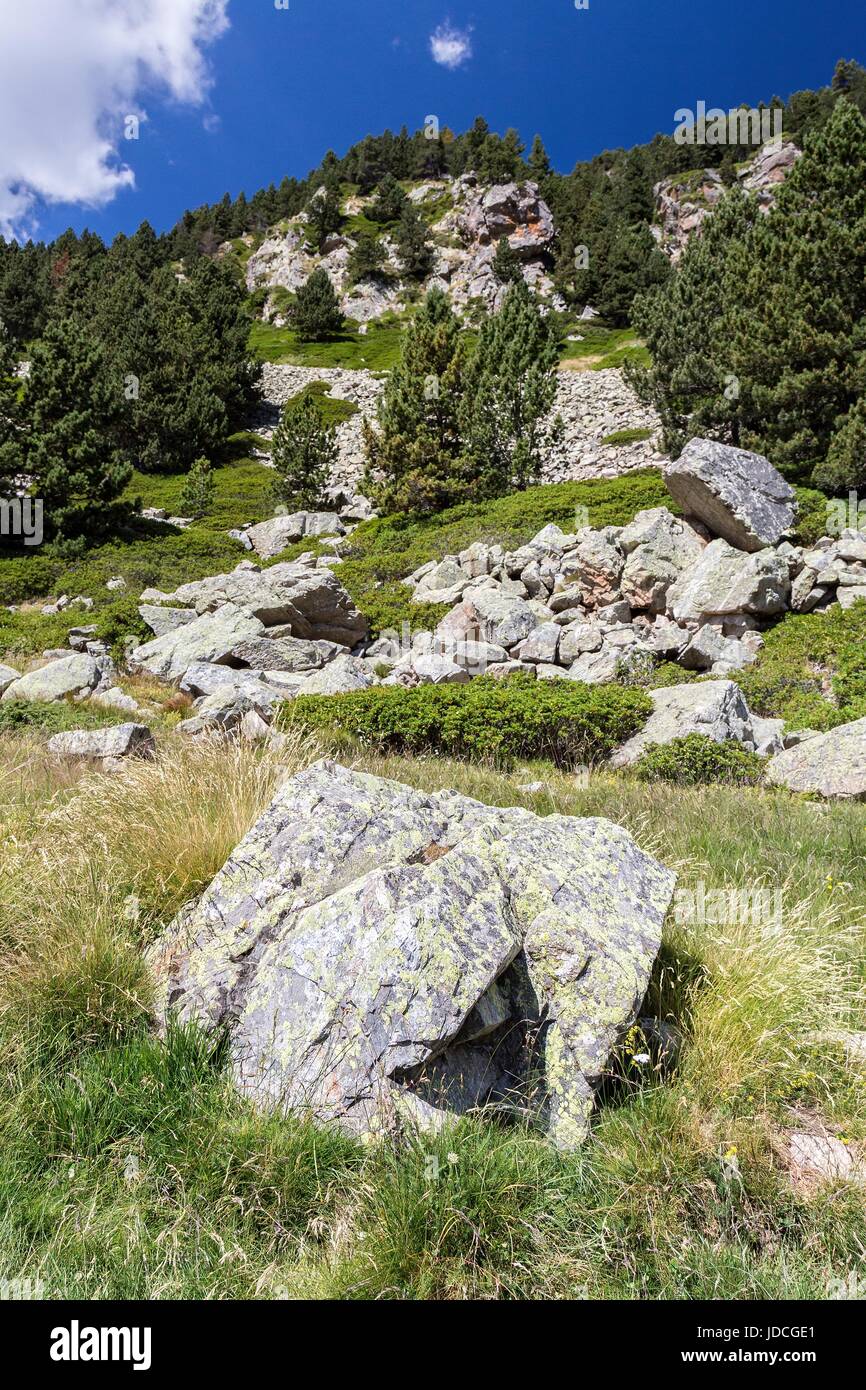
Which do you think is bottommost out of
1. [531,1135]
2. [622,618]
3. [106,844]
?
[531,1135]

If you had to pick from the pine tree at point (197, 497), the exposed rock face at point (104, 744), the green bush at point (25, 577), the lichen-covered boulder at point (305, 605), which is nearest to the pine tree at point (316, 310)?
the pine tree at point (197, 497)

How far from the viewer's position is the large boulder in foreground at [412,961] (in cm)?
250

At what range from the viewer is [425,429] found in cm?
2841

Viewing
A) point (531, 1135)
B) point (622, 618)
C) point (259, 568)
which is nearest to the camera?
point (531, 1135)

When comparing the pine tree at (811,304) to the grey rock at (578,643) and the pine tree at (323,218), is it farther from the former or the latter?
the pine tree at (323,218)

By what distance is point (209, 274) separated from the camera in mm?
57750

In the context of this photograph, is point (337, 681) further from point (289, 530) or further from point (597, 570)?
point (289, 530)

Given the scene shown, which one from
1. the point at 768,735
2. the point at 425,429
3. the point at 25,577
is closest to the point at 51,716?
the point at 768,735

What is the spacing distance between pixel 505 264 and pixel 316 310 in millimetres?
20473

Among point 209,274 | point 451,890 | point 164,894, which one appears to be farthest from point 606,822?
point 209,274

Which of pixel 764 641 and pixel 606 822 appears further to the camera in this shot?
pixel 764 641

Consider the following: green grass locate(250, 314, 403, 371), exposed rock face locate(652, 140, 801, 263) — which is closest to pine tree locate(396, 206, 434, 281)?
green grass locate(250, 314, 403, 371)
